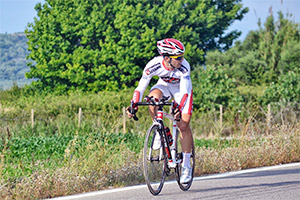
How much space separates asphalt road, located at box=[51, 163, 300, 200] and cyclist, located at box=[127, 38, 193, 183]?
0.38m

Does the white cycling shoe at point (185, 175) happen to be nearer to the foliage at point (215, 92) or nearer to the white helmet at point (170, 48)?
the white helmet at point (170, 48)

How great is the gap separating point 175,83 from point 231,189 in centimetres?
182

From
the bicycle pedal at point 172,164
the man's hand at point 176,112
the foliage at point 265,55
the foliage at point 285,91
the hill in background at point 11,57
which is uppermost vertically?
the hill in background at point 11,57

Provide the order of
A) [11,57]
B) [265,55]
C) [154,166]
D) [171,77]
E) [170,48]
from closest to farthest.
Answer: [170,48]
[154,166]
[171,77]
[265,55]
[11,57]

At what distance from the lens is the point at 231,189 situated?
7891 millimetres

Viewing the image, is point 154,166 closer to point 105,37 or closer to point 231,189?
point 231,189

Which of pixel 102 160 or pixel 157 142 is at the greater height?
pixel 157 142

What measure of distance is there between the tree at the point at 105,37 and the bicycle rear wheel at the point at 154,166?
95.4ft

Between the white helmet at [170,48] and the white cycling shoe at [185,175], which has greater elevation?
the white helmet at [170,48]

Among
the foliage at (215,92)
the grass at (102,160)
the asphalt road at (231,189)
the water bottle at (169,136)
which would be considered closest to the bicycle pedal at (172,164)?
the water bottle at (169,136)

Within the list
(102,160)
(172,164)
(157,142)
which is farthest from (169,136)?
(102,160)

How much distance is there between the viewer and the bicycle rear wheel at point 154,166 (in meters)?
6.96

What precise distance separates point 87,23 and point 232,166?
29.8 meters

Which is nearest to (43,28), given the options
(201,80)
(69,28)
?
(69,28)
